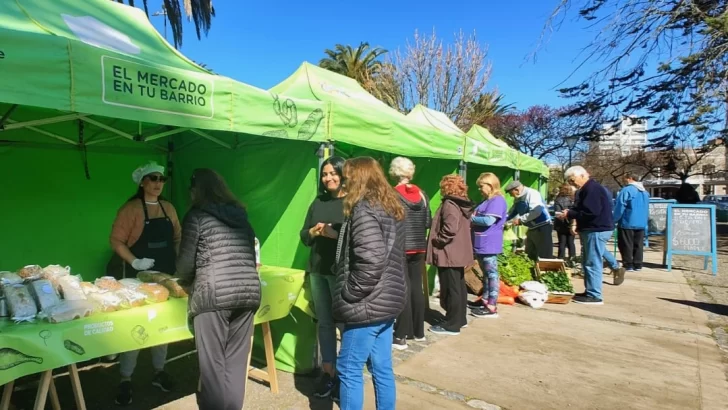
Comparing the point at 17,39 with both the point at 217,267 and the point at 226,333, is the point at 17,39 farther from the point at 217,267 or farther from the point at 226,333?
the point at 226,333

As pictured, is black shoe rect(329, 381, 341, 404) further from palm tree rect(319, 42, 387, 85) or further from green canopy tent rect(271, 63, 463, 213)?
palm tree rect(319, 42, 387, 85)

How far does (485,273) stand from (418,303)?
1343 mm

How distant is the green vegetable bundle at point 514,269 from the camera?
649 cm

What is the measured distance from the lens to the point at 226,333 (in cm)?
262

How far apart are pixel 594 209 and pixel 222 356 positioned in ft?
15.9

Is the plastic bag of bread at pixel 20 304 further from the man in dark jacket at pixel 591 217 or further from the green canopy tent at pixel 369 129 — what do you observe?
the man in dark jacket at pixel 591 217

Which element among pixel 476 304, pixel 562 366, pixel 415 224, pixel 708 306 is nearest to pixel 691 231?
pixel 708 306

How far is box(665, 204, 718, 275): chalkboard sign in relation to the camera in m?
8.83

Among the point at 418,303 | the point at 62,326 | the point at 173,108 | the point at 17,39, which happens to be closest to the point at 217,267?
the point at 62,326

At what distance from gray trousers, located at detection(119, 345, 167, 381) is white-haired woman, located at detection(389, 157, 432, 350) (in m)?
1.97

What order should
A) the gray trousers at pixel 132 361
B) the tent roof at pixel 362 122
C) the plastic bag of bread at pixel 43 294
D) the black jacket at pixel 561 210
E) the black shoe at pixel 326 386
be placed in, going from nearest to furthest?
the plastic bag of bread at pixel 43 294, the gray trousers at pixel 132 361, the black shoe at pixel 326 386, the tent roof at pixel 362 122, the black jacket at pixel 561 210

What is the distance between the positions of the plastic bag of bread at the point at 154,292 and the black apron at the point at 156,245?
0.61m

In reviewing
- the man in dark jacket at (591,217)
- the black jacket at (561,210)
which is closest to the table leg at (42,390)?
the man in dark jacket at (591,217)

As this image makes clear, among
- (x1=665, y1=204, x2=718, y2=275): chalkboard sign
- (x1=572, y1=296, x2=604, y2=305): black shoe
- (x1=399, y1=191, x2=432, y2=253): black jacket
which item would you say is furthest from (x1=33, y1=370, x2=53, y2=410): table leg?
(x1=665, y1=204, x2=718, y2=275): chalkboard sign
